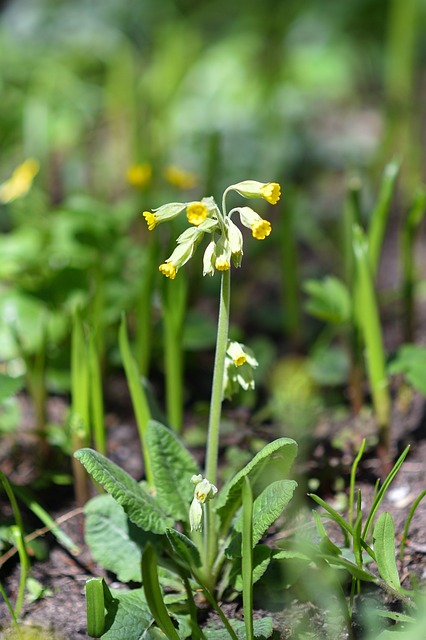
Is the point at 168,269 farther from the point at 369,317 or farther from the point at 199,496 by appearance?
the point at 369,317

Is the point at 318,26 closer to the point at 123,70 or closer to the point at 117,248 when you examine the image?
the point at 123,70

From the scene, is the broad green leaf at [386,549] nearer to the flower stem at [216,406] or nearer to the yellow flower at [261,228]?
the flower stem at [216,406]

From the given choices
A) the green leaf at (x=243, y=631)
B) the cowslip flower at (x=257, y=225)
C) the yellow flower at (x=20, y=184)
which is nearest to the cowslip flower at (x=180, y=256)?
the cowslip flower at (x=257, y=225)

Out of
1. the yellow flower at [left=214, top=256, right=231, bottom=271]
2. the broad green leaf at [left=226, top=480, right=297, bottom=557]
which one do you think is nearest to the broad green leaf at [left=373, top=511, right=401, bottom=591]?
the broad green leaf at [left=226, top=480, right=297, bottom=557]

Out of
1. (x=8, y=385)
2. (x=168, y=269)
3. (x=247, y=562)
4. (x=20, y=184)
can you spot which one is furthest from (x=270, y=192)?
(x=20, y=184)

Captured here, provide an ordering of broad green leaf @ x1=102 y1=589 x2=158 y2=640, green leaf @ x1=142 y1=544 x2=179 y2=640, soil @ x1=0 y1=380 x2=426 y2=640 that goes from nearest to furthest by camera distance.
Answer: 1. green leaf @ x1=142 y1=544 x2=179 y2=640
2. broad green leaf @ x1=102 y1=589 x2=158 y2=640
3. soil @ x1=0 y1=380 x2=426 y2=640

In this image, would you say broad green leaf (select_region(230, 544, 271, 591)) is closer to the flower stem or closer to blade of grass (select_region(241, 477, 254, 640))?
the flower stem
